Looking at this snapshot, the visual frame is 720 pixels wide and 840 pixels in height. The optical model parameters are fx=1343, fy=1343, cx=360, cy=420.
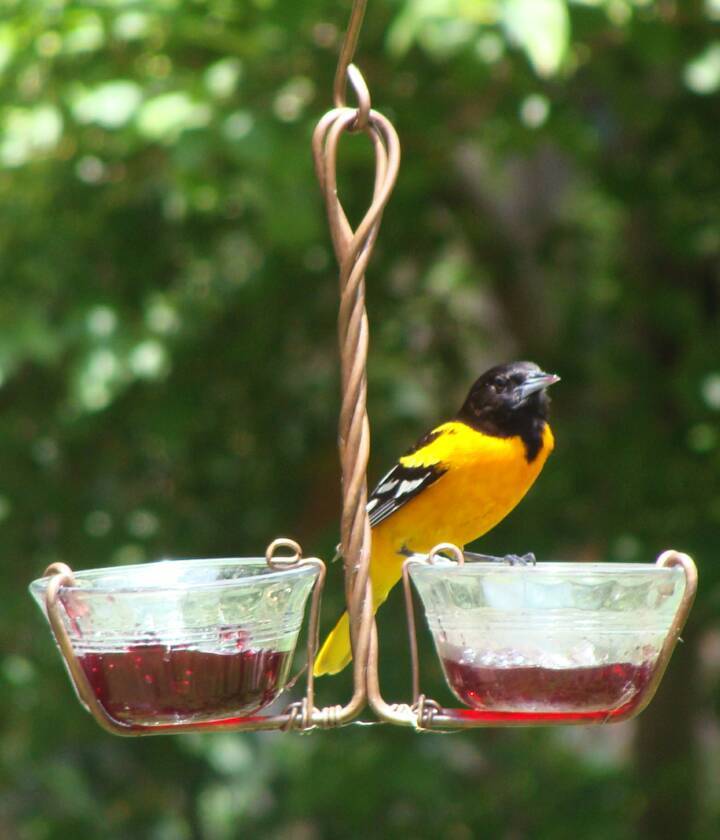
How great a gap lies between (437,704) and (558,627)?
0.77 ft

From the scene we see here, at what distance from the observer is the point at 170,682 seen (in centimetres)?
219

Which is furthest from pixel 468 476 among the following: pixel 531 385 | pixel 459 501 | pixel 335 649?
pixel 335 649

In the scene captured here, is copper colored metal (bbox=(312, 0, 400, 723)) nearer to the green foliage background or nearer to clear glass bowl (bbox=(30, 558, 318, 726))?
clear glass bowl (bbox=(30, 558, 318, 726))

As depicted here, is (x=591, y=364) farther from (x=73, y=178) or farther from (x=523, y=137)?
(x=73, y=178)

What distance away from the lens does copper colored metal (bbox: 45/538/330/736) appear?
2.13 metres

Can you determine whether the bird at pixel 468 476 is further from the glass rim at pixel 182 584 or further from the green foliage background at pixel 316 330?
the glass rim at pixel 182 584

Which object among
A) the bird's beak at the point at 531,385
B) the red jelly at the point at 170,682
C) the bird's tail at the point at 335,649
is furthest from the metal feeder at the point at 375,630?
the bird's beak at the point at 531,385

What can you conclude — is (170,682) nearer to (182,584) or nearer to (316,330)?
(182,584)

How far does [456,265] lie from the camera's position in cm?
773

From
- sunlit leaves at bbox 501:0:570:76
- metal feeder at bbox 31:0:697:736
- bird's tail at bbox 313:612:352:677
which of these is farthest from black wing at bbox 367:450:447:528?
metal feeder at bbox 31:0:697:736

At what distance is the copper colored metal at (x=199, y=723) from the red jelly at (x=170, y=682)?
2 cm

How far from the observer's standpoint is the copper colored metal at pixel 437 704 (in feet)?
6.83

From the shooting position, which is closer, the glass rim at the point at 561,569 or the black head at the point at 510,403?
the glass rim at the point at 561,569

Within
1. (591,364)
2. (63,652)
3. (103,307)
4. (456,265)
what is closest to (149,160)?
(103,307)
